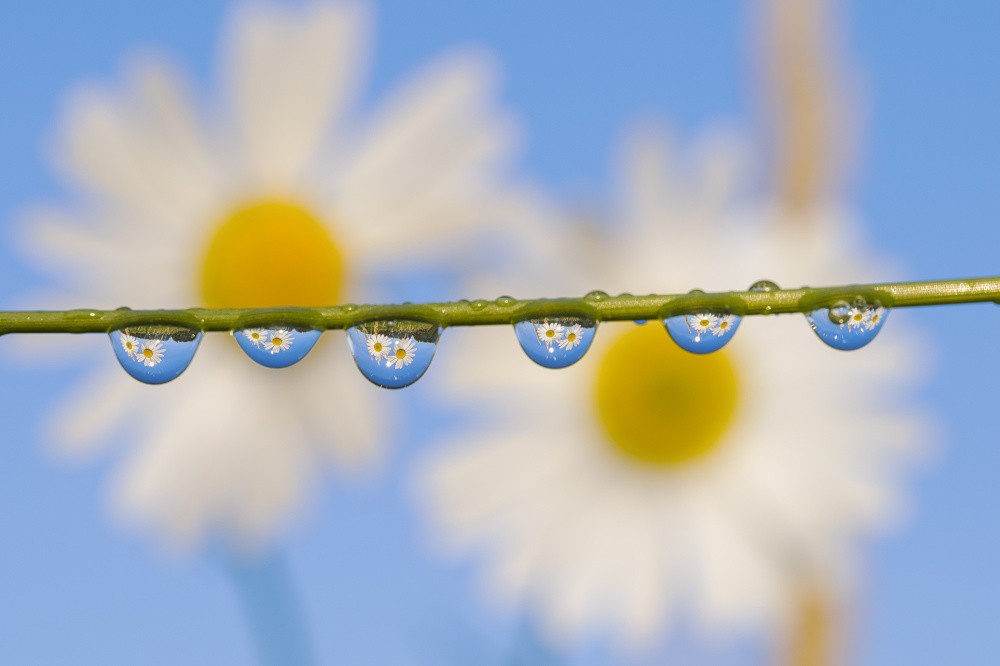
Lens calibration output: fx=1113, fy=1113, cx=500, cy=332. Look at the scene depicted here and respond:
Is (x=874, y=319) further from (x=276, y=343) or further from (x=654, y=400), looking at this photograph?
(x=654, y=400)

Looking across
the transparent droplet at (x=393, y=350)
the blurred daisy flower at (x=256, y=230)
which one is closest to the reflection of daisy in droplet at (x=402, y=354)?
the transparent droplet at (x=393, y=350)

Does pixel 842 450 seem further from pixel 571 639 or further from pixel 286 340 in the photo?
pixel 286 340

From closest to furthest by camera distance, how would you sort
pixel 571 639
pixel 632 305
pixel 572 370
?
1. pixel 632 305
2. pixel 571 639
3. pixel 572 370

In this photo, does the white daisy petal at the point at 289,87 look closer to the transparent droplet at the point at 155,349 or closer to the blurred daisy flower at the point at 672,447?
the blurred daisy flower at the point at 672,447

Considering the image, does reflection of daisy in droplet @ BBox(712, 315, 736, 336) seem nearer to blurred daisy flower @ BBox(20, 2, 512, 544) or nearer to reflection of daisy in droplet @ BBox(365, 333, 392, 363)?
reflection of daisy in droplet @ BBox(365, 333, 392, 363)

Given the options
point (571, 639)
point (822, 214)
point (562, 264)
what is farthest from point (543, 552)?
point (822, 214)
